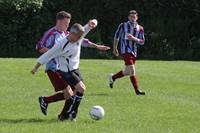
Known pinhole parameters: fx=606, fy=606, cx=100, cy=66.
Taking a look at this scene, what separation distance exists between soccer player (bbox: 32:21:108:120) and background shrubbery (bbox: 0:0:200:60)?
23616mm

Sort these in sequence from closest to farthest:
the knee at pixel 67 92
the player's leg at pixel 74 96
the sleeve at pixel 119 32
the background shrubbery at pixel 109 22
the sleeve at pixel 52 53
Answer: the sleeve at pixel 52 53, the player's leg at pixel 74 96, the knee at pixel 67 92, the sleeve at pixel 119 32, the background shrubbery at pixel 109 22

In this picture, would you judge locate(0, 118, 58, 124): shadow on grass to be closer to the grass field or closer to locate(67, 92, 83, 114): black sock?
the grass field

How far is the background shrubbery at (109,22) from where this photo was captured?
34.3 m

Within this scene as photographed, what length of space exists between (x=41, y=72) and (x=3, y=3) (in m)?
14.8

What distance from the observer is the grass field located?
31.1 ft

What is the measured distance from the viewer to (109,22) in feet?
118

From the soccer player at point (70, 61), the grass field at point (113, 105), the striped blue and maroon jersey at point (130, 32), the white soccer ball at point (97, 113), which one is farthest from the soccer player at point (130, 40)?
the soccer player at point (70, 61)

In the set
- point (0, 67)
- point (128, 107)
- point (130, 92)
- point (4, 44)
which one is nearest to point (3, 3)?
point (4, 44)

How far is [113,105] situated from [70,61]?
8.26 feet

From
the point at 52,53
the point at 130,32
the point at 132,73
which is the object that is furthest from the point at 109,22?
the point at 52,53

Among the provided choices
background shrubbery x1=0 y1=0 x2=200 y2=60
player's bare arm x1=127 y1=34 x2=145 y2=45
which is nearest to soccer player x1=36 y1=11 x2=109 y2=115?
player's bare arm x1=127 y1=34 x2=145 y2=45

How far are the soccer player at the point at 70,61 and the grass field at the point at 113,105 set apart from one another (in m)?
0.30

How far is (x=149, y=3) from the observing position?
35.6 metres

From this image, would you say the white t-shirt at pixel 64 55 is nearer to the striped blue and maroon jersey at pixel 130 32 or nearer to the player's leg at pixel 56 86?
the player's leg at pixel 56 86
